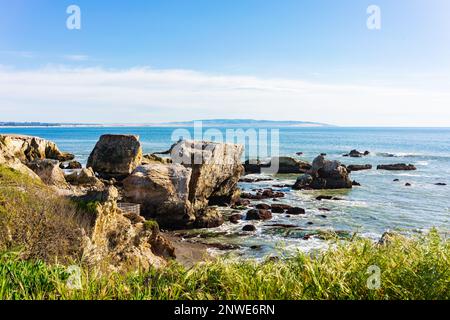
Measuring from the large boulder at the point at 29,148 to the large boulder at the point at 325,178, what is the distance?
31.3m

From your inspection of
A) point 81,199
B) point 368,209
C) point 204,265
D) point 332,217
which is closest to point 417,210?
point 368,209

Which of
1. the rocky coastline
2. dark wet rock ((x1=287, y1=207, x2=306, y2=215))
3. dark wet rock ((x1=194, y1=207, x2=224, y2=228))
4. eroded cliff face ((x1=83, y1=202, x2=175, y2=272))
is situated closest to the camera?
eroded cliff face ((x1=83, y1=202, x2=175, y2=272))

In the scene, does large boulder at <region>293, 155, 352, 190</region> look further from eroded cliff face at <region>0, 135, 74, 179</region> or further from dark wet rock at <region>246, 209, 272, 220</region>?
eroded cliff face at <region>0, 135, 74, 179</region>

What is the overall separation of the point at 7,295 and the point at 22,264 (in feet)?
4.34

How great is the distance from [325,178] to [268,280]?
4430 cm

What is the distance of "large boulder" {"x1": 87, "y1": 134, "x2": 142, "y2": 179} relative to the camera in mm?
42406

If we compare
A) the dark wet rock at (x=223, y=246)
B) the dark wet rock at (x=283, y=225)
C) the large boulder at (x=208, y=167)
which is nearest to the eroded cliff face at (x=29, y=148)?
the large boulder at (x=208, y=167)

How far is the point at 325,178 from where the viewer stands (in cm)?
4900

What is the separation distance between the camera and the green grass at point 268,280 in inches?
226

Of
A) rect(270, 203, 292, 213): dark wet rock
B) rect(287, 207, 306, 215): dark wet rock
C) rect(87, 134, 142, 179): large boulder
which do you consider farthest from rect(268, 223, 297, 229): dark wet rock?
rect(87, 134, 142, 179): large boulder

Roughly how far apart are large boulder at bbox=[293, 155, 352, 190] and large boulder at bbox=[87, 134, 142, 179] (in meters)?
17.5

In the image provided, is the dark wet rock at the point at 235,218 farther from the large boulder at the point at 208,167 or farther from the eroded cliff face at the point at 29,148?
the eroded cliff face at the point at 29,148

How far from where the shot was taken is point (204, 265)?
698 cm
